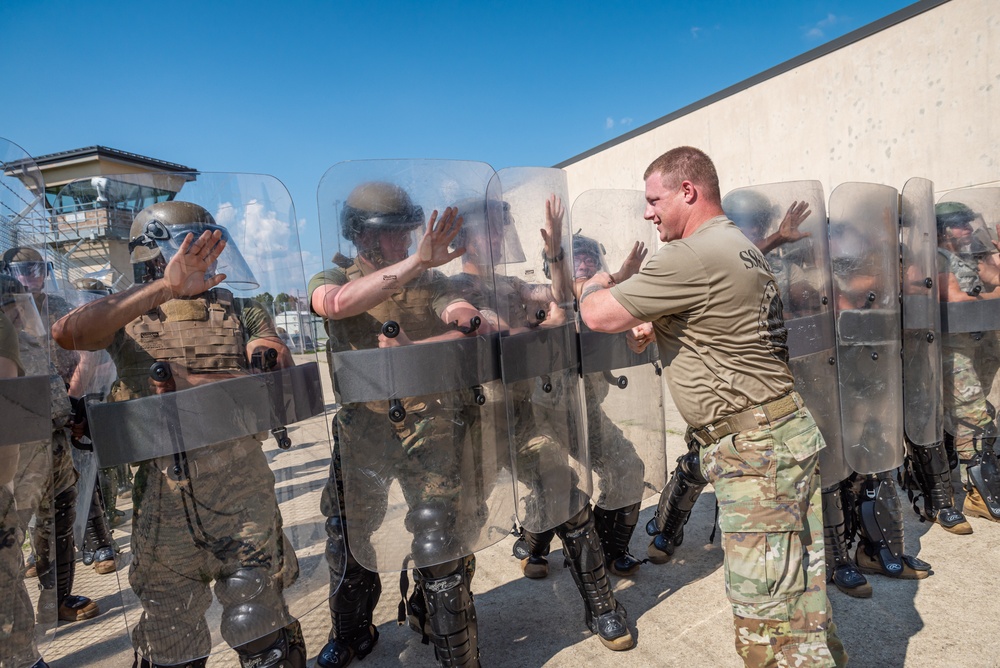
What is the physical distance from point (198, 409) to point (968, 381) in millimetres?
4337

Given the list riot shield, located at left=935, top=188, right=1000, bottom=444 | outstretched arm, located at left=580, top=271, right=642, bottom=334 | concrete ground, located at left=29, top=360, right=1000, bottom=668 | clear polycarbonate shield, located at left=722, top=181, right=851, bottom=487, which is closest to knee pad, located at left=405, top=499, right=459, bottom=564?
concrete ground, located at left=29, top=360, right=1000, bottom=668

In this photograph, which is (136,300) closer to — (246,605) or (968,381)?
(246,605)

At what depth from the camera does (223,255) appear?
1776mm

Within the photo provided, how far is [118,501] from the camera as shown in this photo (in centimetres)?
171

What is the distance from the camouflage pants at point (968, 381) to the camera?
12.1 ft

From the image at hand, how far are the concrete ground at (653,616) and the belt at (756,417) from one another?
45.5 inches

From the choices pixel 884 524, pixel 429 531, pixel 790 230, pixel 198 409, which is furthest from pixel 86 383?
pixel 884 524

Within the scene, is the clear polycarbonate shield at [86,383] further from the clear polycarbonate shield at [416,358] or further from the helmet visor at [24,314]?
the clear polycarbonate shield at [416,358]

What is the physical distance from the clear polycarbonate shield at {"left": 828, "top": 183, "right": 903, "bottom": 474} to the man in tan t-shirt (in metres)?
1.17

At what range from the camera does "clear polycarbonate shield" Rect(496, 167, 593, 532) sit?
89.7 inches

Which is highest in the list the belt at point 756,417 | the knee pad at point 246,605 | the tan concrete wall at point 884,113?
the tan concrete wall at point 884,113

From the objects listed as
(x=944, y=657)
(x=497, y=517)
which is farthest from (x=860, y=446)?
(x=497, y=517)

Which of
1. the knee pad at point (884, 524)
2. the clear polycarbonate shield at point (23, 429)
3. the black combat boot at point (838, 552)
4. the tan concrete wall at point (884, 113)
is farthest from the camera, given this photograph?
the tan concrete wall at point (884, 113)

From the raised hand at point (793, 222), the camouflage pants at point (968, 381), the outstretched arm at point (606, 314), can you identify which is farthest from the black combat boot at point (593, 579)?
the camouflage pants at point (968, 381)
